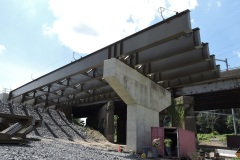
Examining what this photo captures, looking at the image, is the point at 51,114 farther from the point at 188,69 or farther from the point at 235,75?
the point at 235,75

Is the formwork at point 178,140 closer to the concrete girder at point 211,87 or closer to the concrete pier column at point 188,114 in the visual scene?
the concrete pier column at point 188,114

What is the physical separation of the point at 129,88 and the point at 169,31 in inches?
182

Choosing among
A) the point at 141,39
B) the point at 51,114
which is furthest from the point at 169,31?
the point at 51,114

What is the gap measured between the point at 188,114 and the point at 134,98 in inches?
331

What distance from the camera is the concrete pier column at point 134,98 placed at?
1489 centimetres

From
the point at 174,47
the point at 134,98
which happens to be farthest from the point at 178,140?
the point at 174,47

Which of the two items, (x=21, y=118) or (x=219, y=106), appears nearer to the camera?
(x=21, y=118)

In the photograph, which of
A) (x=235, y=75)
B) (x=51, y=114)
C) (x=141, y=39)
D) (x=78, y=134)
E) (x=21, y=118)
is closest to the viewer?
(x=21, y=118)

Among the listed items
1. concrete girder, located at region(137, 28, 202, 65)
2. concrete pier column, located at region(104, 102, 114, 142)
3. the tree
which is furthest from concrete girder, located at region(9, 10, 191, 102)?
the tree

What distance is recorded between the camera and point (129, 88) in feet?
52.3

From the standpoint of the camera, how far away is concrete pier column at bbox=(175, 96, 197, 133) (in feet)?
71.6

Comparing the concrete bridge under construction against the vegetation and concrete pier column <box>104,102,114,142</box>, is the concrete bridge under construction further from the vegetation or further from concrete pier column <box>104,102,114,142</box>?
the vegetation

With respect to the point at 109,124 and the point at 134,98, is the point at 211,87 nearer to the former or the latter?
the point at 134,98

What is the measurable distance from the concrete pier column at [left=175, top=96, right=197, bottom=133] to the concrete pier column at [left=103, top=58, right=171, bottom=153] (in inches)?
182
